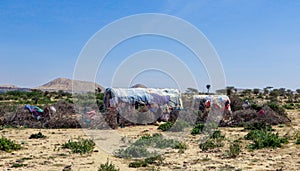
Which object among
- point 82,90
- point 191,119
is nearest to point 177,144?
point 191,119

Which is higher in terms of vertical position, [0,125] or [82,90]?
[82,90]

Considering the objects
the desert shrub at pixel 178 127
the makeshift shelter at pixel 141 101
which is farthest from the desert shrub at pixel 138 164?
the makeshift shelter at pixel 141 101

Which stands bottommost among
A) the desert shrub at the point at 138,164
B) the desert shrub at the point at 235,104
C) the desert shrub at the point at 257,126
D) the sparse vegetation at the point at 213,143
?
the desert shrub at the point at 138,164

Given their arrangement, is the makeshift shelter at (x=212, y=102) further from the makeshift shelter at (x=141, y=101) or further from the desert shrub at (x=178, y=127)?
the desert shrub at (x=178, y=127)

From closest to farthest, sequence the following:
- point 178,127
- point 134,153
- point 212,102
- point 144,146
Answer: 1. point 134,153
2. point 144,146
3. point 178,127
4. point 212,102

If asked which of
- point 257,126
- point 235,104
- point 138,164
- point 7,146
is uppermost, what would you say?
point 235,104

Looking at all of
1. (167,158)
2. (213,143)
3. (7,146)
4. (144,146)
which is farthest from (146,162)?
(7,146)

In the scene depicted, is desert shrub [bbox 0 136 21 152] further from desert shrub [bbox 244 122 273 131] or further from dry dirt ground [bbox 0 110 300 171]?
desert shrub [bbox 244 122 273 131]

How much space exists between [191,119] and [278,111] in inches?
186

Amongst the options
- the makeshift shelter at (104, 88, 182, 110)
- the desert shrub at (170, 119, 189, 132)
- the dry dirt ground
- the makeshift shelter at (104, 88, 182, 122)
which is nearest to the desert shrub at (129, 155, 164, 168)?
the dry dirt ground

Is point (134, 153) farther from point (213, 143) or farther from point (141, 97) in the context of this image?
point (141, 97)

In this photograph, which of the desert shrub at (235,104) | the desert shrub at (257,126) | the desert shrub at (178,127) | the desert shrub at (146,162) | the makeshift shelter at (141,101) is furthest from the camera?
the desert shrub at (235,104)

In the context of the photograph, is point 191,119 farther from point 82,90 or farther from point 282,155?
point 82,90

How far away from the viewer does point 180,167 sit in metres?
7.64
